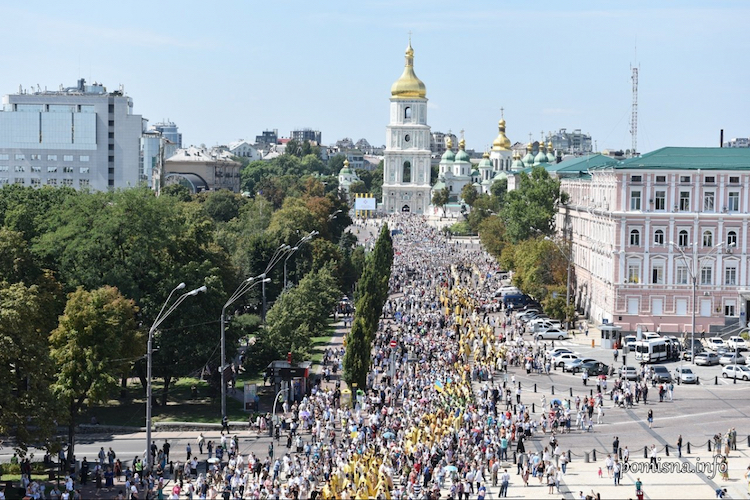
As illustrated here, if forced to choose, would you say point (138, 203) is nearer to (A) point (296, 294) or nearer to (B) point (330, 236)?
(A) point (296, 294)

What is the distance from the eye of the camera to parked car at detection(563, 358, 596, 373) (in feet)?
193

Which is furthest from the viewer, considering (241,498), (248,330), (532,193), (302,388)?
(532,193)

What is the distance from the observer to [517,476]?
39406 mm

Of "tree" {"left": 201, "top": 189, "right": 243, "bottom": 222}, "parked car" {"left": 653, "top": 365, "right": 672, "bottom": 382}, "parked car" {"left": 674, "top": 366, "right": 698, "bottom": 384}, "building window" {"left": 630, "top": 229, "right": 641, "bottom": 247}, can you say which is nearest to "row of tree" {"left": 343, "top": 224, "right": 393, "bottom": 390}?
"parked car" {"left": 653, "top": 365, "right": 672, "bottom": 382}

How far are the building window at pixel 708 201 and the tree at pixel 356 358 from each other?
27.3m

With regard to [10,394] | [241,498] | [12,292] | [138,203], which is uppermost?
[138,203]

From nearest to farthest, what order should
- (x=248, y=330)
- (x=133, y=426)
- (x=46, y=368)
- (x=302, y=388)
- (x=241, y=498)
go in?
(x=241, y=498)
(x=46, y=368)
(x=133, y=426)
(x=302, y=388)
(x=248, y=330)

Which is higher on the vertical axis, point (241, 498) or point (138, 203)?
point (138, 203)

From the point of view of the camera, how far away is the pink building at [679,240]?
6856 centimetres

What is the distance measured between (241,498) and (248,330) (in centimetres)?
2566

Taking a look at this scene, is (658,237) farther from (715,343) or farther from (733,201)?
(715,343)

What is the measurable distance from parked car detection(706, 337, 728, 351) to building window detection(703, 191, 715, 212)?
303 inches

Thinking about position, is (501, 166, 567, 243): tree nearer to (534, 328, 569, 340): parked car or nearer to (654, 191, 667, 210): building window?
(534, 328, 569, 340): parked car

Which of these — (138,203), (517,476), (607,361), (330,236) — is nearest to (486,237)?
(330,236)
